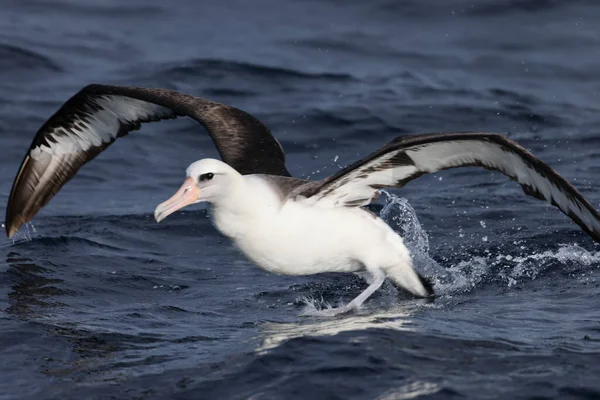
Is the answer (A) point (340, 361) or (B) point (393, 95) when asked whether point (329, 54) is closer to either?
(B) point (393, 95)

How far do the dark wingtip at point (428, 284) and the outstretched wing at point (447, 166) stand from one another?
0.81 metres

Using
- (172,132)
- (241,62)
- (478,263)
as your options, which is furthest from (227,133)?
(241,62)

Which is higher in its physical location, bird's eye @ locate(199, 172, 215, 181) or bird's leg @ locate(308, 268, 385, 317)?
bird's eye @ locate(199, 172, 215, 181)

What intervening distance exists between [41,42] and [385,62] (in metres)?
5.52

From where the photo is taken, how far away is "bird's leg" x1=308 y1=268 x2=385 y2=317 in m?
7.69

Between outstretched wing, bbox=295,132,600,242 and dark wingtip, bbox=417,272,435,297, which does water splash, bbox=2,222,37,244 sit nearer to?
outstretched wing, bbox=295,132,600,242

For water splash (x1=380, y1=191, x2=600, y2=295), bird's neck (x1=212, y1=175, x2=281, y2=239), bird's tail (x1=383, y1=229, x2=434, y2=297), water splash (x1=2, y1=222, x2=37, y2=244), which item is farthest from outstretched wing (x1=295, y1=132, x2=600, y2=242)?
water splash (x1=2, y1=222, x2=37, y2=244)

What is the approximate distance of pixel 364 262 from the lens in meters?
7.88

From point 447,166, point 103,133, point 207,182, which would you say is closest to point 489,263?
point 447,166

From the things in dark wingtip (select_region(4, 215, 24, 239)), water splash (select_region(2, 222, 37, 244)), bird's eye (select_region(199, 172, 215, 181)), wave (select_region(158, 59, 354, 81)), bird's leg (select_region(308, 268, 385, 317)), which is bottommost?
bird's leg (select_region(308, 268, 385, 317))

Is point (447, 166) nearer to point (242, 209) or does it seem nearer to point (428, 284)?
point (428, 284)

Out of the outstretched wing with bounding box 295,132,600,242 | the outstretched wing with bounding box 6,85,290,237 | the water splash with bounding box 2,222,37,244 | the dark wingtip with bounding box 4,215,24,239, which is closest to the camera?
the outstretched wing with bounding box 295,132,600,242

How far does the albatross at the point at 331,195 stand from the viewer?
7.05 m

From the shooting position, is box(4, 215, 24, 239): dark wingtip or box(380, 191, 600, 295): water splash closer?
box(380, 191, 600, 295): water splash
